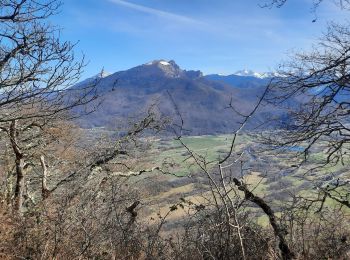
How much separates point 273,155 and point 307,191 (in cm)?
172

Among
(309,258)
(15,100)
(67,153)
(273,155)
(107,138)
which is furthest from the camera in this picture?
(67,153)

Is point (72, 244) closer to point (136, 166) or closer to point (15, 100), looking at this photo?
point (15, 100)

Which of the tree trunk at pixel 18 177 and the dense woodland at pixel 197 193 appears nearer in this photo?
the dense woodland at pixel 197 193

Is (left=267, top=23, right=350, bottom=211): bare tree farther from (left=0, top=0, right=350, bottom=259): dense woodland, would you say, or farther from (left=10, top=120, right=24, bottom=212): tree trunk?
(left=10, top=120, right=24, bottom=212): tree trunk

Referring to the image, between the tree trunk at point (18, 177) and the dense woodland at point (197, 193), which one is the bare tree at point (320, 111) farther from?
the tree trunk at point (18, 177)

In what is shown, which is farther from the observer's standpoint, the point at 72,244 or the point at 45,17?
the point at 72,244

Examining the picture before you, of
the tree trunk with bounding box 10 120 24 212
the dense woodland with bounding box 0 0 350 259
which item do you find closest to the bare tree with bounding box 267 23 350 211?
the dense woodland with bounding box 0 0 350 259

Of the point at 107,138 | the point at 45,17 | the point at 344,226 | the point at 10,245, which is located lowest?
the point at 344,226

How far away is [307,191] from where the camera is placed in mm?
12617

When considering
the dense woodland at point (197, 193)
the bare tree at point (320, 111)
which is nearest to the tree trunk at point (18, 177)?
the dense woodland at point (197, 193)

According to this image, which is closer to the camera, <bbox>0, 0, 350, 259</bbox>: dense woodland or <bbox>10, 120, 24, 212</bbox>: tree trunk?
<bbox>0, 0, 350, 259</bbox>: dense woodland

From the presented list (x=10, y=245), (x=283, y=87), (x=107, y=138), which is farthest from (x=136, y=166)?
(x=10, y=245)

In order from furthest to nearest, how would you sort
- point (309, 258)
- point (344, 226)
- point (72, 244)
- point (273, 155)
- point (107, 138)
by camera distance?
point (107, 138), point (273, 155), point (344, 226), point (72, 244), point (309, 258)

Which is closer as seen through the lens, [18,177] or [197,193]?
[197,193]
